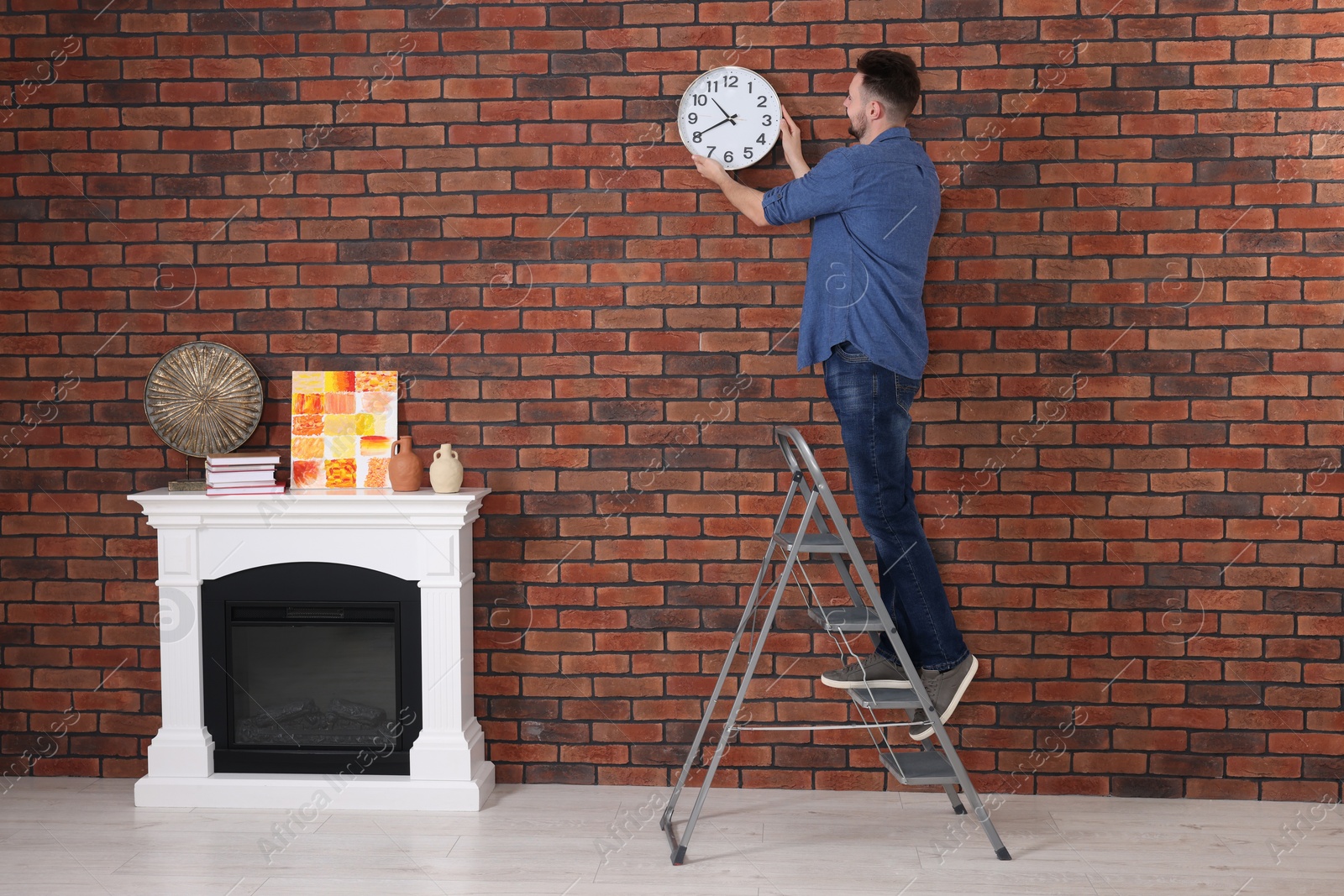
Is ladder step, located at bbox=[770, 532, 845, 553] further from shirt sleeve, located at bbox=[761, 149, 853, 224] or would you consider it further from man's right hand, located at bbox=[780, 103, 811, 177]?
man's right hand, located at bbox=[780, 103, 811, 177]

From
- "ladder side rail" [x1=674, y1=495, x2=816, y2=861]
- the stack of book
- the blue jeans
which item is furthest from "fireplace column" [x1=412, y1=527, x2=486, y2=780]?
the blue jeans

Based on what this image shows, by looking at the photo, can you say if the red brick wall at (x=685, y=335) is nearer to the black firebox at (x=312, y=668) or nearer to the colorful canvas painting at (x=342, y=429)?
the colorful canvas painting at (x=342, y=429)

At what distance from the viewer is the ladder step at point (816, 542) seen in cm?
261

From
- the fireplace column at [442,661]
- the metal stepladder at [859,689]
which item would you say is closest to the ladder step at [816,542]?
the metal stepladder at [859,689]

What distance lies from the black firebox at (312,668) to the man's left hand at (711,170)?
1.52 metres

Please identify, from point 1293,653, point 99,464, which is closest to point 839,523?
point 1293,653

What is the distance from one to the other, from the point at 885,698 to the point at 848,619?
233mm

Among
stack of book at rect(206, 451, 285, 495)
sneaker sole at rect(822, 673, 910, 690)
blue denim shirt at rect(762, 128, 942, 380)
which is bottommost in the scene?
sneaker sole at rect(822, 673, 910, 690)

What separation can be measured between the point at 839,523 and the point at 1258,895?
138 cm

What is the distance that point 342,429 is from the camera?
318cm

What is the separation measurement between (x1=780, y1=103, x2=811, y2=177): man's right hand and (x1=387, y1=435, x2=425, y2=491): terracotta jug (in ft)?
4.68

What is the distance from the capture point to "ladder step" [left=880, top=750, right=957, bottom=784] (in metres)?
2.60

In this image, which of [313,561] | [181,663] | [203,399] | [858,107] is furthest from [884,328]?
[181,663]

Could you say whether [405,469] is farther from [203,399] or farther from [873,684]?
[873,684]
